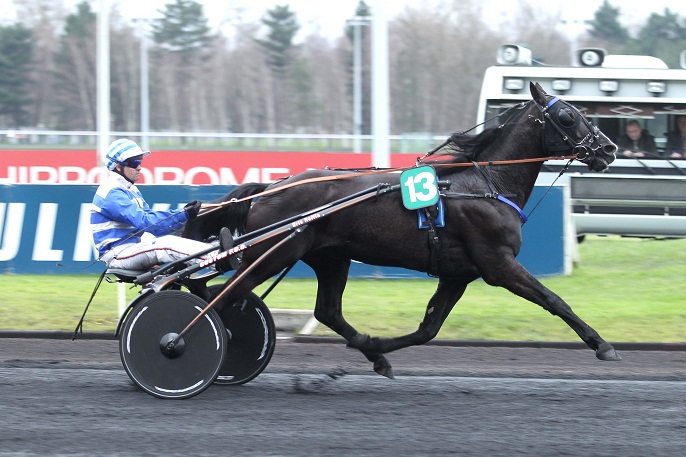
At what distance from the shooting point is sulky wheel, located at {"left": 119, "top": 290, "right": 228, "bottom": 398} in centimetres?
613

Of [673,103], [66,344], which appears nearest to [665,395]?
[66,344]

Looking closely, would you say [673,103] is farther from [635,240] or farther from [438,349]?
[438,349]

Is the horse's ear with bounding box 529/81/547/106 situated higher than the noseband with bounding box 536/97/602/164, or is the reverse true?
the horse's ear with bounding box 529/81/547/106

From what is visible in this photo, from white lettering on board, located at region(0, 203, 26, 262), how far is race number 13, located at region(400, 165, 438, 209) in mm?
6150

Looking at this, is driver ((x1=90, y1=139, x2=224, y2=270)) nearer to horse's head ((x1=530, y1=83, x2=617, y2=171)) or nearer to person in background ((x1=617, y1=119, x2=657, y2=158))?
horse's head ((x1=530, y1=83, x2=617, y2=171))

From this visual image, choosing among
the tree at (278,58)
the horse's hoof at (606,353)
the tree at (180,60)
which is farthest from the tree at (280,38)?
the horse's hoof at (606,353)

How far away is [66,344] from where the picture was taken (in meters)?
8.45

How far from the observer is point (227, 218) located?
6.72m

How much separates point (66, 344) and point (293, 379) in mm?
2505

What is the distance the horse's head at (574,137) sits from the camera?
6.45 m

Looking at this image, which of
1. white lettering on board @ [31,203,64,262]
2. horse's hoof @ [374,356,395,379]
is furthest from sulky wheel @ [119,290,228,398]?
white lettering on board @ [31,203,64,262]

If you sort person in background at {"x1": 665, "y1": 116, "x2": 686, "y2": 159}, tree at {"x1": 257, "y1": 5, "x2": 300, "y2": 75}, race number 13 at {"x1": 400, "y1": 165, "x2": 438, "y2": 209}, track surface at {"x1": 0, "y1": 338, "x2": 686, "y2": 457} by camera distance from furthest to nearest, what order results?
1. tree at {"x1": 257, "y1": 5, "x2": 300, "y2": 75}
2. person in background at {"x1": 665, "y1": 116, "x2": 686, "y2": 159}
3. race number 13 at {"x1": 400, "y1": 165, "x2": 438, "y2": 209}
4. track surface at {"x1": 0, "y1": 338, "x2": 686, "y2": 457}

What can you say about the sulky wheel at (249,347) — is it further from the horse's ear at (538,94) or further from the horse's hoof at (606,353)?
the horse's ear at (538,94)

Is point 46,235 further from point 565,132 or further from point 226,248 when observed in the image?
point 565,132
